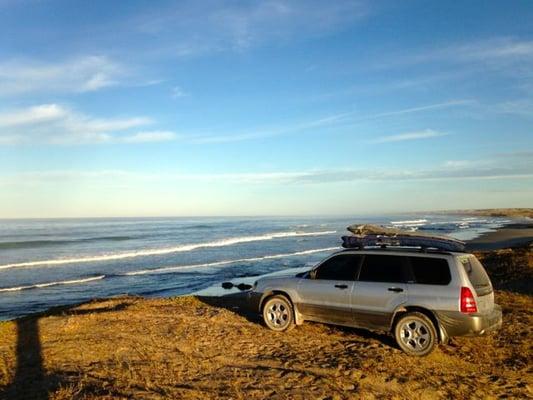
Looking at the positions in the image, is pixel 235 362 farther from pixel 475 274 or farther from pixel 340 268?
pixel 475 274

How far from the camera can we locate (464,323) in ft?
23.5

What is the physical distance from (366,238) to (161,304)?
646 centimetres

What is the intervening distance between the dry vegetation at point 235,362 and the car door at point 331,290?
0.44 metres

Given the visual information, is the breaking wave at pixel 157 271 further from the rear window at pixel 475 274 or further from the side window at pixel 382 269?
the rear window at pixel 475 274

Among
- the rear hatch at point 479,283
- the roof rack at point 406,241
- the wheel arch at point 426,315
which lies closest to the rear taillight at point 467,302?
the rear hatch at point 479,283

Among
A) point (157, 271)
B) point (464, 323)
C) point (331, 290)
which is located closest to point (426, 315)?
point (464, 323)

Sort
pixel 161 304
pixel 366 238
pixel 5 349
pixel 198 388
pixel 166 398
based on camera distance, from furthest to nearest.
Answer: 1. pixel 161 304
2. pixel 366 238
3. pixel 5 349
4. pixel 198 388
5. pixel 166 398

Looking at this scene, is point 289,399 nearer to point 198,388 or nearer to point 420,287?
point 198,388

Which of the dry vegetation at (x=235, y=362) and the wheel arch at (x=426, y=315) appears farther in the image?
the wheel arch at (x=426, y=315)

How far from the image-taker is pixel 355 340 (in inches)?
330

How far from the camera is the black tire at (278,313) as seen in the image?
8.99 m

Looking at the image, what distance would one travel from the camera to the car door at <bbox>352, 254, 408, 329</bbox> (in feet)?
25.5

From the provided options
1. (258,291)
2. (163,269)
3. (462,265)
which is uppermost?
(462,265)

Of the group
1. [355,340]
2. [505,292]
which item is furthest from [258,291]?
[505,292]
